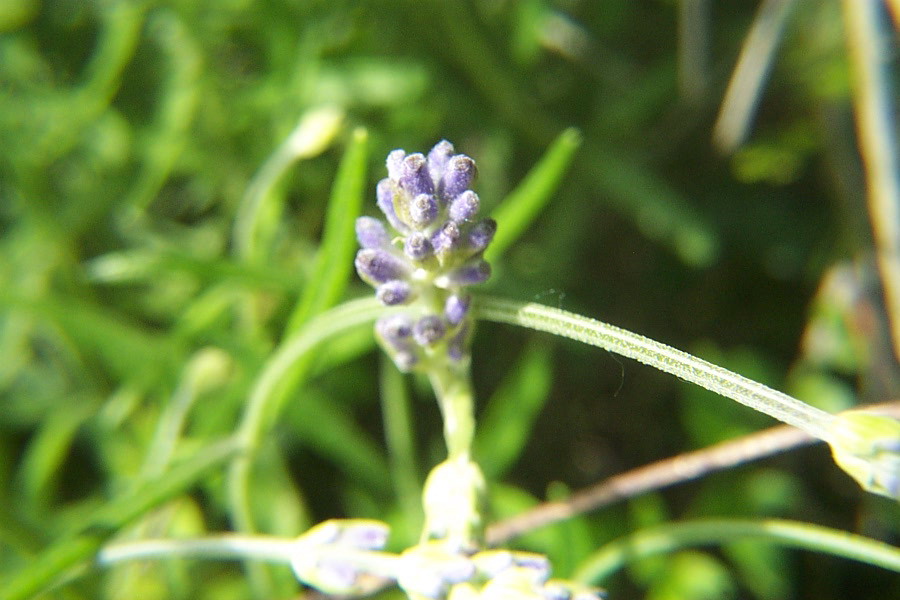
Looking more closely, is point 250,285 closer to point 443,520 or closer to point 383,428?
point 383,428

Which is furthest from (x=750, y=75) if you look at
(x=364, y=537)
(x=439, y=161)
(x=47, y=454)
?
(x=47, y=454)

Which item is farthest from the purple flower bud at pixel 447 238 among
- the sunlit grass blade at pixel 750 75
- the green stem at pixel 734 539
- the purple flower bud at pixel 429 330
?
the sunlit grass blade at pixel 750 75

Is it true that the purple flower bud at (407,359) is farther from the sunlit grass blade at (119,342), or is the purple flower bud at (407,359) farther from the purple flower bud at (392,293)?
the sunlit grass blade at (119,342)

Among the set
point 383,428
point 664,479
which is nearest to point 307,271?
point 383,428

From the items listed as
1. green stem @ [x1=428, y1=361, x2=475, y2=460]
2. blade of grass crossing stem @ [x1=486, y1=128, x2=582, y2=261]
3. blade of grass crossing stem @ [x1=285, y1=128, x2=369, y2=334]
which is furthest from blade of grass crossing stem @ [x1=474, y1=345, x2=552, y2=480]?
green stem @ [x1=428, y1=361, x2=475, y2=460]

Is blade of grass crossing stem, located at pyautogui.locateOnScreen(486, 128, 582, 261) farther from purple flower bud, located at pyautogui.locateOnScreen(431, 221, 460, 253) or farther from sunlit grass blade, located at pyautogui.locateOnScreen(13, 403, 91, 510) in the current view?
sunlit grass blade, located at pyautogui.locateOnScreen(13, 403, 91, 510)

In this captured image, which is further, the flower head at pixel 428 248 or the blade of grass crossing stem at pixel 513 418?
the blade of grass crossing stem at pixel 513 418

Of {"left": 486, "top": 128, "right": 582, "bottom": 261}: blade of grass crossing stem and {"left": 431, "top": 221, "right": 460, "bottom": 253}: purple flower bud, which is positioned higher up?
{"left": 486, "top": 128, "right": 582, "bottom": 261}: blade of grass crossing stem
